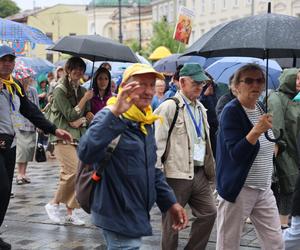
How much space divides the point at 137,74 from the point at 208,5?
198 feet

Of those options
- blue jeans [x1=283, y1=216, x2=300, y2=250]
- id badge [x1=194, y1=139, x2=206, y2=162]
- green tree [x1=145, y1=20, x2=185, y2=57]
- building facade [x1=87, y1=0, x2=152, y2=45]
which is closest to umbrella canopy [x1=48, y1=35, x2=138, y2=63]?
id badge [x1=194, y1=139, x2=206, y2=162]

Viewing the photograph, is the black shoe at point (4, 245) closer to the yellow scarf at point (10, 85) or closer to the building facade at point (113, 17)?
the yellow scarf at point (10, 85)

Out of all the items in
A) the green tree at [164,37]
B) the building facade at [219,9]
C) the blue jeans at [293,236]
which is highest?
the building facade at [219,9]

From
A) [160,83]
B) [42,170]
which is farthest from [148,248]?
[42,170]

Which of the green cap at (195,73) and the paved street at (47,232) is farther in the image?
the paved street at (47,232)

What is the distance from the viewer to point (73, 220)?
735 cm

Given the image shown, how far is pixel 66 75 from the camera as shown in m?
7.09

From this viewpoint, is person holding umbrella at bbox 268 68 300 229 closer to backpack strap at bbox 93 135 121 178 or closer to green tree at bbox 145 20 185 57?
backpack strap at bbox 93 135 121 178

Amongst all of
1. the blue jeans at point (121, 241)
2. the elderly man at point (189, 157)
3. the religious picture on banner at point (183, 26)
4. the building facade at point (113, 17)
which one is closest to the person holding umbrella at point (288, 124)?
the elderly man at point (189, 157)

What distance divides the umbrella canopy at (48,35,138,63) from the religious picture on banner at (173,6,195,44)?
8.94m

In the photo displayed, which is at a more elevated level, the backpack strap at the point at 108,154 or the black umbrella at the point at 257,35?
the black umbrella at the point at 257,35

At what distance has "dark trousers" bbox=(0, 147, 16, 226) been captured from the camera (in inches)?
226

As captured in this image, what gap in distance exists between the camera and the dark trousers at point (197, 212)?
5.39m

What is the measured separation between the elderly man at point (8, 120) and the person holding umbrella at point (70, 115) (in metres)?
0.90
